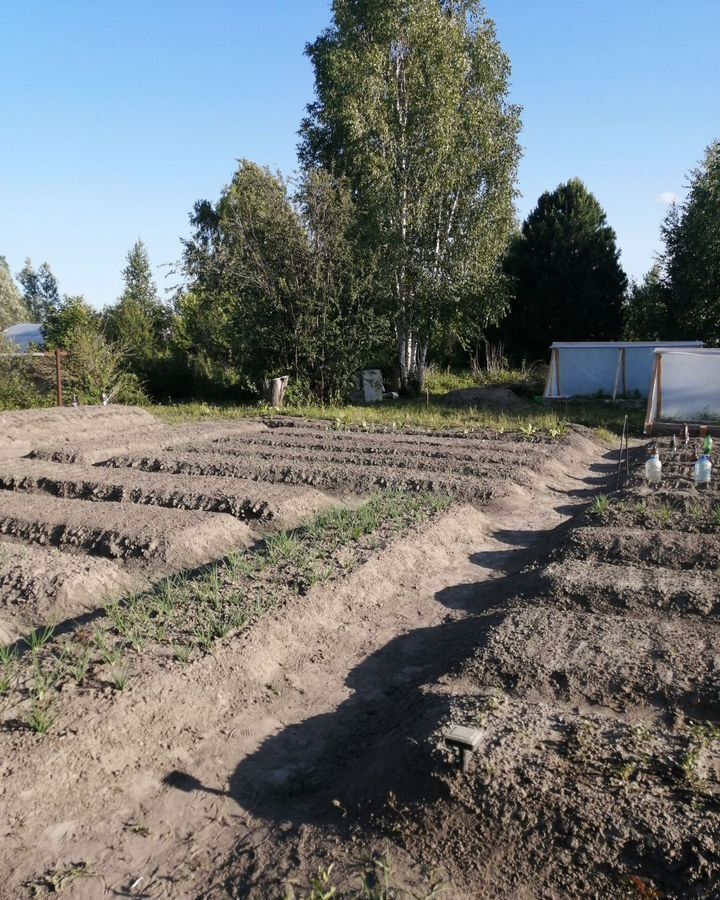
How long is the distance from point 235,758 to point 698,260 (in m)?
20.5

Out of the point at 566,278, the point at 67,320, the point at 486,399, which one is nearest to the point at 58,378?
the point at 67,320

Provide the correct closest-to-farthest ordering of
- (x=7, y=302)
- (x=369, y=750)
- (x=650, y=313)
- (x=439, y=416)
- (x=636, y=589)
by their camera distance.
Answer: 1. (x=369, y=750)
2. (x=636, y=589)
3. (x=439, y=416)
4. (x=650, y=313)
5. (x=7, y=302)

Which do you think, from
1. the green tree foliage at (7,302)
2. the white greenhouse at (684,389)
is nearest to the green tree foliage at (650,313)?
the white greenhouse at (684,389)

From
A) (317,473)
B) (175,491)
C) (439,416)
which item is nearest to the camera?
(175,491)

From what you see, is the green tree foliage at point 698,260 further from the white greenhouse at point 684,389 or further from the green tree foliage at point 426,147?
the white greenhouse at point 684,389

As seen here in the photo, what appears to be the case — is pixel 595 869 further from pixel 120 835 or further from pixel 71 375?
pixel 71 375

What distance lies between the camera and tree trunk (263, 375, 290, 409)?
1745 centimetres

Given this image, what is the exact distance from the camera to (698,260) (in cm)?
2006

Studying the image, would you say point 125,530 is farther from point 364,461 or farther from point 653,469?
point 653,469

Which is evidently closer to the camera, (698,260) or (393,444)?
(393,444)

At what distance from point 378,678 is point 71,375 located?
14.6 metres

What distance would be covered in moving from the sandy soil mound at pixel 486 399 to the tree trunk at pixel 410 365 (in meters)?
1.22

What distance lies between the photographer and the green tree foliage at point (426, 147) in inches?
728

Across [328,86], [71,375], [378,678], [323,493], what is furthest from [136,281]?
[378,678]
